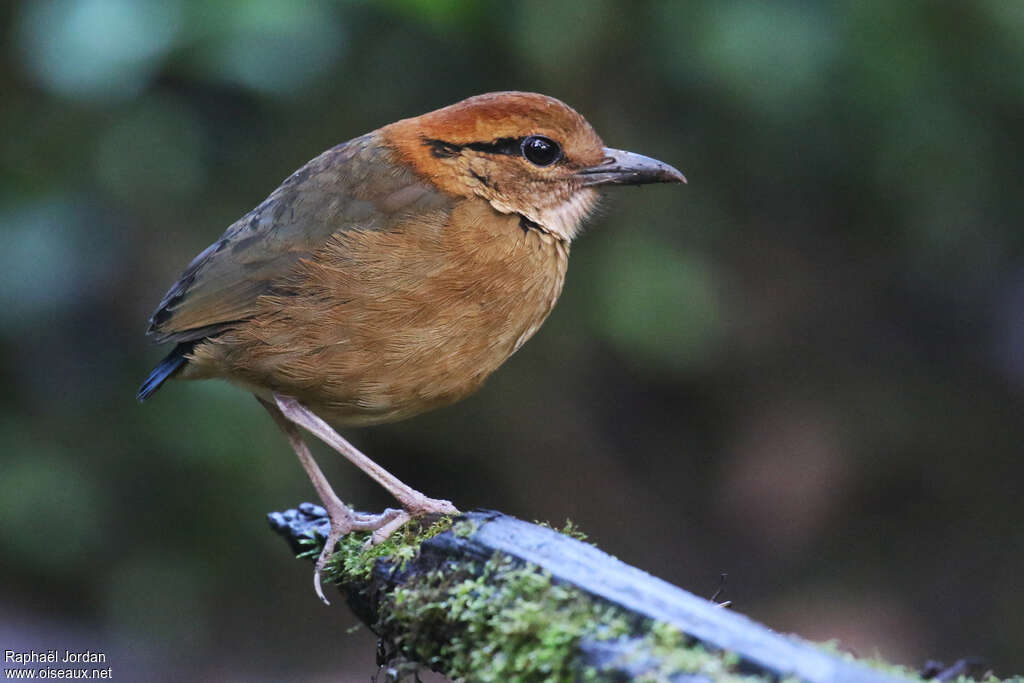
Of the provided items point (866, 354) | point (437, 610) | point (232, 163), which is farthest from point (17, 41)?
point (866, 354)

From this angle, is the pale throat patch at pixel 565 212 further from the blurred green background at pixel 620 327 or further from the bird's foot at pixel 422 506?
the bird's foot at pixel 422 506

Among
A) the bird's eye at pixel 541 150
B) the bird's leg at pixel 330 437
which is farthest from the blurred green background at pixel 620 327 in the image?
the bird's leg at pixel 330 437

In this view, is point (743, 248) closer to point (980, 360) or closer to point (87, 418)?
point (980, 360)

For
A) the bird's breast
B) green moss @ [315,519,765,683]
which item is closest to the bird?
the bird's breast

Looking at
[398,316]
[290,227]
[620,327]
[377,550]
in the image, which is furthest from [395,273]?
[620,327]

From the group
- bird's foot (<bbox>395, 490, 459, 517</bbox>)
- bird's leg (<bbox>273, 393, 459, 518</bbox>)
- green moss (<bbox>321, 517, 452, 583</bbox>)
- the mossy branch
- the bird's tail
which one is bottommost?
the mossy branch

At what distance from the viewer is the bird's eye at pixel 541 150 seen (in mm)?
4164

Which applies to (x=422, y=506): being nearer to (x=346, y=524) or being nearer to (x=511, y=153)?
(x=346, y=524)

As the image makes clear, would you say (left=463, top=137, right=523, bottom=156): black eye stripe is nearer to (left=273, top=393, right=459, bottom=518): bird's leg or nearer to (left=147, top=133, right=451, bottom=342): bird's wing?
(left=147, top=133, right=451, bottom=342): bird's wing

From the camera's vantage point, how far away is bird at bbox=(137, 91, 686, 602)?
3.80 metres

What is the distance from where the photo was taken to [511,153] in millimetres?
4145

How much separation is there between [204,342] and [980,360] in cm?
526

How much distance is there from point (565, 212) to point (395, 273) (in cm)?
76

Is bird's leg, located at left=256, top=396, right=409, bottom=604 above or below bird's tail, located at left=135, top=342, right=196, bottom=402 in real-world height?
below
